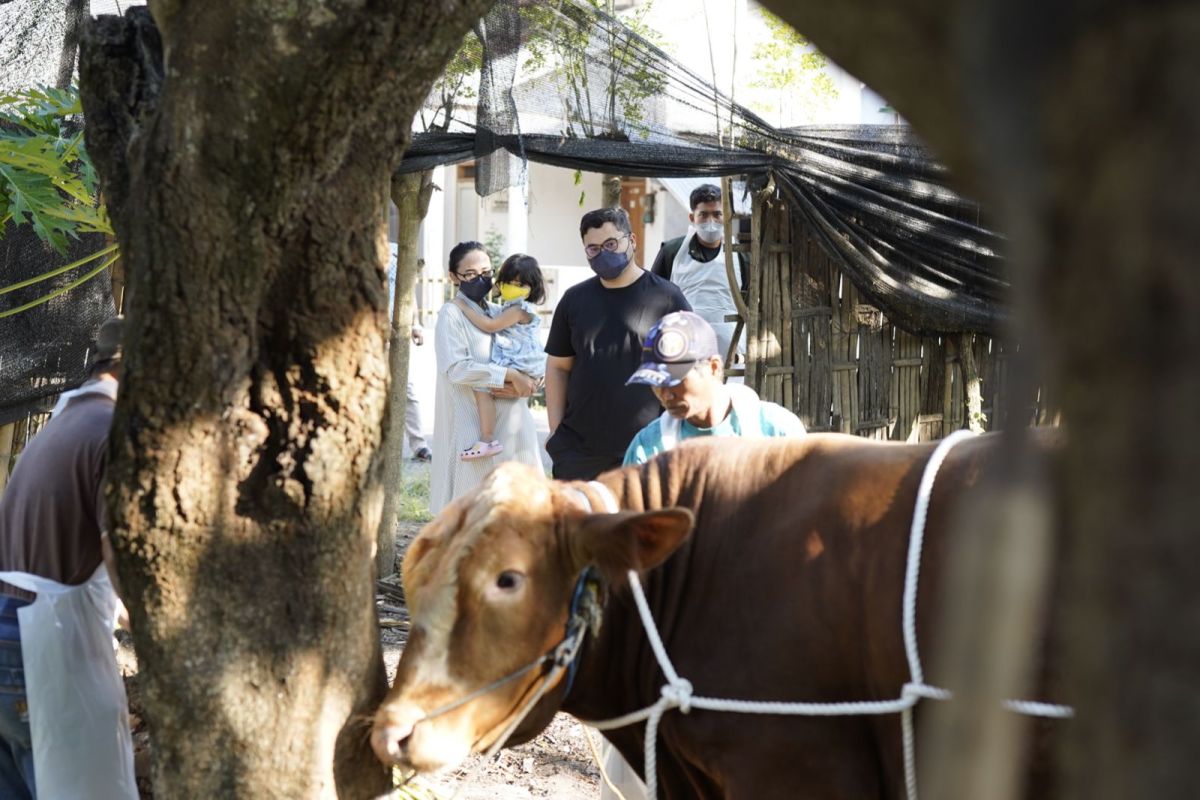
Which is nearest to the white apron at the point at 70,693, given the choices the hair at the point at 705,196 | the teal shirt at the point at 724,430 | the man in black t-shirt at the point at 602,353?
the teal shirt at the point at 724,430

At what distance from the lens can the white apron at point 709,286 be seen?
7.81m

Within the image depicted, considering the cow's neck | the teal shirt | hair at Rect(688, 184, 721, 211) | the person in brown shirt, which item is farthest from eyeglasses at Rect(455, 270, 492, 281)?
the cow's neck

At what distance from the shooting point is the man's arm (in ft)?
20.7

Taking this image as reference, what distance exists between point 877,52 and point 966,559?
0.38 meters

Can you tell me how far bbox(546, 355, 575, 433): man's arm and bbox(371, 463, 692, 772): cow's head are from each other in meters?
3.36

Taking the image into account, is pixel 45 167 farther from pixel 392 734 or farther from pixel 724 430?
pixel 392 734

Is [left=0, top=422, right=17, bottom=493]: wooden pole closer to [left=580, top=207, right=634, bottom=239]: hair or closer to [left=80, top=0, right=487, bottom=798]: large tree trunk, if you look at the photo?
[left=580, top=207, right=634, bottom=239]: hair

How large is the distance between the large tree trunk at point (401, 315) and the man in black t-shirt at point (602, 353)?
50.1 inches

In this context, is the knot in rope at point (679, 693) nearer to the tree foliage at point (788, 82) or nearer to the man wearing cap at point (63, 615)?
the man wearing cap at point (63, 615)

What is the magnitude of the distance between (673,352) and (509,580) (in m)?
1.36

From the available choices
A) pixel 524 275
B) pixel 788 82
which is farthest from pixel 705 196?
pixel 788 82

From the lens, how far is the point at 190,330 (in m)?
2.25

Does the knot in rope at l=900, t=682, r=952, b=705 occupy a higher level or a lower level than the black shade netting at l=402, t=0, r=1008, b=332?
lower

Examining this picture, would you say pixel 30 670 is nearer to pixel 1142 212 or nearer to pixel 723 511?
pixel 723 511
